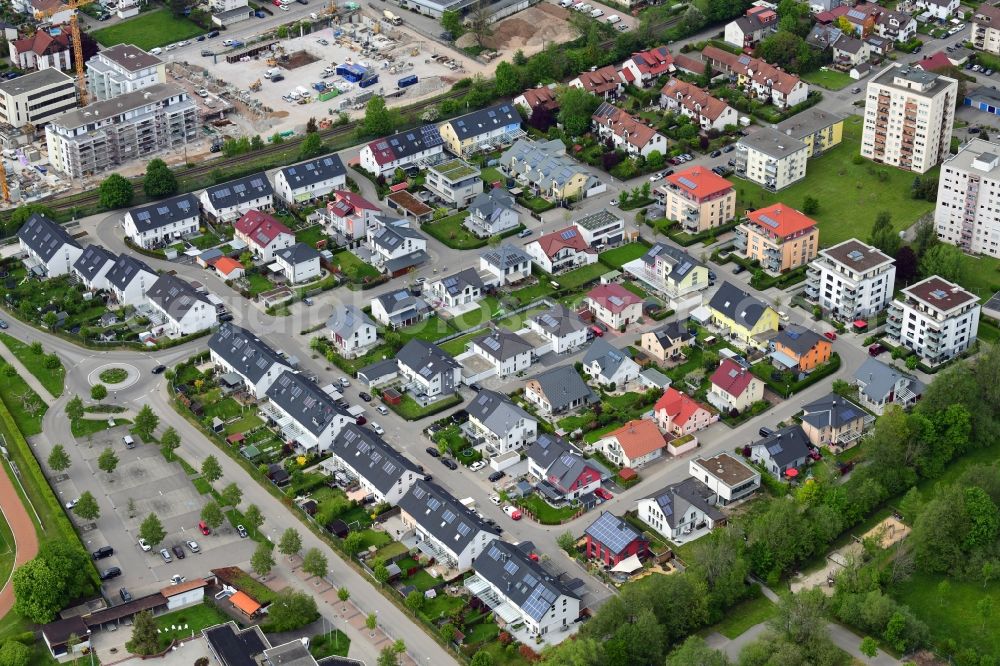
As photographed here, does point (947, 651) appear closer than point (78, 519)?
Yes

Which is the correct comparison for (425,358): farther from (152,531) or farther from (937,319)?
(937,319)

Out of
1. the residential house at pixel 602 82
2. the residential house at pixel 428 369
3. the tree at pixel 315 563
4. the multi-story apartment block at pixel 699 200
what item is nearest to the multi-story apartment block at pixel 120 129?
the residential house at pixel 602 82

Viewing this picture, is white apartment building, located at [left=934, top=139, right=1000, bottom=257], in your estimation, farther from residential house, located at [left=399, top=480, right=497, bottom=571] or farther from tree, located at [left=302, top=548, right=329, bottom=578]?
tree, located at [left=302, top=548, right=329, bottom=578]

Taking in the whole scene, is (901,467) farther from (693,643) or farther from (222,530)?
(222,530)

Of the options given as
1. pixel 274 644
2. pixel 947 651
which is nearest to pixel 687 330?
pixel 947 651

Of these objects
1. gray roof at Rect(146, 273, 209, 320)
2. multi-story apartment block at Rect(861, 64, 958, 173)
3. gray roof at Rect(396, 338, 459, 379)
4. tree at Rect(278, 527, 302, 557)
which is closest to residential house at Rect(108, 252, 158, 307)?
gray roof at Rect(146, 273, 209, 320)

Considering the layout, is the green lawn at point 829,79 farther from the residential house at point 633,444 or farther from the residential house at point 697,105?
the residential house at point 633,444

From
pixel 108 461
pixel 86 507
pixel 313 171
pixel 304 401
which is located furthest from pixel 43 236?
pixel 86 507
